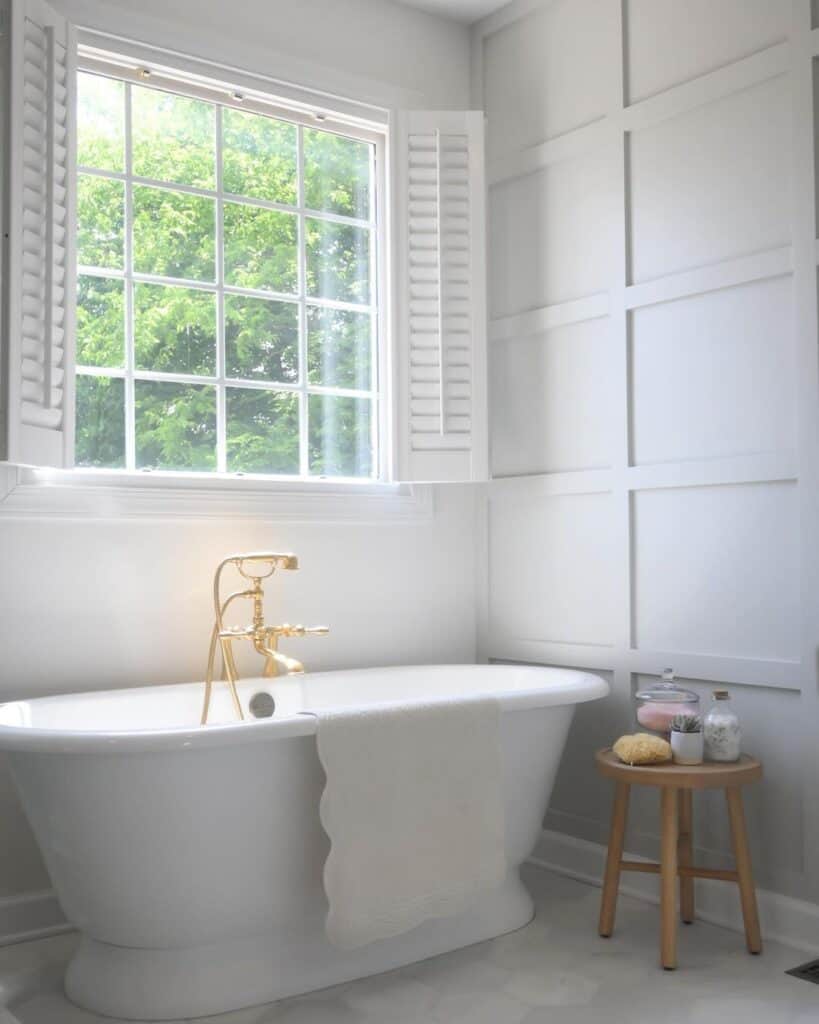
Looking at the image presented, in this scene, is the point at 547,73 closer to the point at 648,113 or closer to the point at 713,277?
the point at 648,113

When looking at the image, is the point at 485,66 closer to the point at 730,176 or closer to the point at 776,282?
the point at 730,176

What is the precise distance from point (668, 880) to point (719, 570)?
822mm

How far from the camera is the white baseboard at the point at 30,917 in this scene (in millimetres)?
2691

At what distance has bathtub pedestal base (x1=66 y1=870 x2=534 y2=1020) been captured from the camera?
2.25 m

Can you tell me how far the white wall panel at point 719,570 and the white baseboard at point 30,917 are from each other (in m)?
1.74

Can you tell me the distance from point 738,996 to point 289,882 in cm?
101

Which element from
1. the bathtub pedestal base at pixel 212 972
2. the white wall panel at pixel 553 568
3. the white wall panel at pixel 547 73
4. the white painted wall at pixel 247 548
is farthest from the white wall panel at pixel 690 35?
the bathtub pedestal base at pixel 212 972

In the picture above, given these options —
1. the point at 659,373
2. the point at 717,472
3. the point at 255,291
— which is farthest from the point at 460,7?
the point at 717,472

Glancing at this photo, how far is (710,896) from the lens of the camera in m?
2.82

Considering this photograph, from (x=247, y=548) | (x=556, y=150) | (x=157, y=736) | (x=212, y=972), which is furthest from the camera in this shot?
(x=556, y=150)

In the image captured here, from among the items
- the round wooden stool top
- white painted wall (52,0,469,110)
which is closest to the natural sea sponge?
the round wooden stool top

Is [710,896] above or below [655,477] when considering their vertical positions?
below

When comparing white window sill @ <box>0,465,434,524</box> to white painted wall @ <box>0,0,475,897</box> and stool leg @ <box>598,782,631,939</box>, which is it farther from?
stool leg @ <box>598,782,631,939</box>

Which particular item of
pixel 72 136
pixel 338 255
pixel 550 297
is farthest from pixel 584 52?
pixel 72 136
